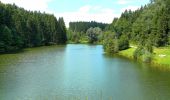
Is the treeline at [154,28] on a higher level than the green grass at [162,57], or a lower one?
higher

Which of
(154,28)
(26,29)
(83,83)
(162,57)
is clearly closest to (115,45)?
(154,28)

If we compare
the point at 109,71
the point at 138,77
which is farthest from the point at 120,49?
the point at 138,77

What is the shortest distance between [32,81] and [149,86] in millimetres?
16703

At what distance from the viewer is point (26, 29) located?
476 feet

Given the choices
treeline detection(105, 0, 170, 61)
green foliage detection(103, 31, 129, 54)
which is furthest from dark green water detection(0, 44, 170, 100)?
green foliage detection(103, 31, 129, 54)

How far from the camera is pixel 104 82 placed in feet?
158

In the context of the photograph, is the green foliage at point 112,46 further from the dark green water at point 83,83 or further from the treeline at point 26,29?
the dark green water at point 83,83

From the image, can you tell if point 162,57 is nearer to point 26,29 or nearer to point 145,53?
point 145,53

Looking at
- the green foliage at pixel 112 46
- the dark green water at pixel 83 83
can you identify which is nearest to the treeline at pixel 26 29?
the green foliage at pixel 112 46

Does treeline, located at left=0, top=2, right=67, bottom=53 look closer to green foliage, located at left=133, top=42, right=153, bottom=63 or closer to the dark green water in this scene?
green foliage, located at left=133, top=42, right=153, bottom=63

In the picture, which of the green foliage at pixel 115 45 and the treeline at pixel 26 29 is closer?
the green foliage at pixel 115 45

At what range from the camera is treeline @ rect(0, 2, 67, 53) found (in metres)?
110

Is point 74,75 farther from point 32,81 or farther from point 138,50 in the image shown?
point 138,50

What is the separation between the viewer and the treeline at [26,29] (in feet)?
361
